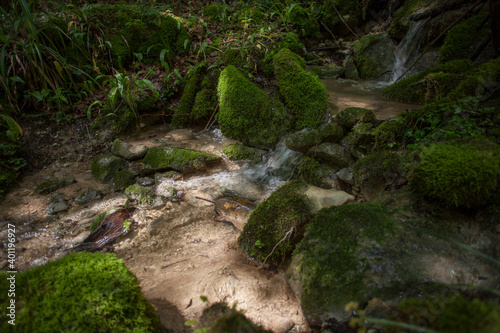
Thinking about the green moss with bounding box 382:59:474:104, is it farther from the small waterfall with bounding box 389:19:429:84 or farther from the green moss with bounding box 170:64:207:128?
the green moss with bounding box 170:64:207:128

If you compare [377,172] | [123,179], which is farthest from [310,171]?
[123,179]

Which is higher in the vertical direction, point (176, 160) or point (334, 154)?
point (334, 154)

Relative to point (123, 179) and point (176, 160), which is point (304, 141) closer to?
point (176, 160)

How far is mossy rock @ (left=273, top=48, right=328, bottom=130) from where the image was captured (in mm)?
4445

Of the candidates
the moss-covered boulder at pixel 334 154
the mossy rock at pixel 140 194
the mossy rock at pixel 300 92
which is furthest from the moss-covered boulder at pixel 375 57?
the mossy rock at pixel 140 194

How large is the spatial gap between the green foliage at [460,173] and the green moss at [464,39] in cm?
391

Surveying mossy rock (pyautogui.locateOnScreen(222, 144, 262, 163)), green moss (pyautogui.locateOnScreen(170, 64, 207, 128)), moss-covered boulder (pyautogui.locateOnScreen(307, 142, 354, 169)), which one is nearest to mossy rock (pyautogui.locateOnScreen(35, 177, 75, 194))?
green moss (pyautogui.locateOnScreen(170, 64, 207, 128))

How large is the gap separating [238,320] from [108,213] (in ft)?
8.47

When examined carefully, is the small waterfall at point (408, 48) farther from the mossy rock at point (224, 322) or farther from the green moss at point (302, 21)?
the mossy rock at point (224, 322)

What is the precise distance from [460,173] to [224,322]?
6.75ft

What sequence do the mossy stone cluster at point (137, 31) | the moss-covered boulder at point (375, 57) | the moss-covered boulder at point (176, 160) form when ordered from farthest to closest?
the moss-covered boulder at point (375, 57) < the mossy stone cluster at point (137, 31) < the moss-covered boulder at point (176, 160)

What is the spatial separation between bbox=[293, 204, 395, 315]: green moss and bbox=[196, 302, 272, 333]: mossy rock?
0.68 m

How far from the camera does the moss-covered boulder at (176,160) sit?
13.9ft

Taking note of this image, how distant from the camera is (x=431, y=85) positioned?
4.13 metres
